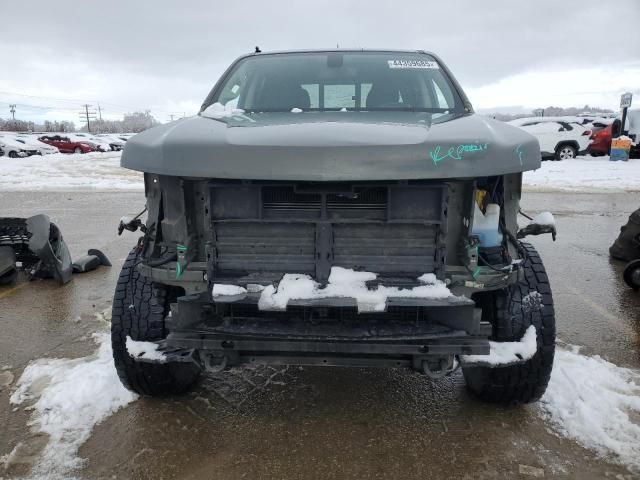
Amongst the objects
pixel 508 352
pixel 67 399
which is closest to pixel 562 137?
pixel 508 352

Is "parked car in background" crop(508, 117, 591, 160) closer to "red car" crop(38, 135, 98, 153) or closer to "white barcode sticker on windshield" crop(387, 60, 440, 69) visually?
"white barcode sticker on windshield" crop(387, 60, 440, 69)

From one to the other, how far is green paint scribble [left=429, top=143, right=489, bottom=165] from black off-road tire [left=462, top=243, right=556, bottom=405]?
2.69 ft

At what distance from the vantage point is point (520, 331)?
2.54 metres

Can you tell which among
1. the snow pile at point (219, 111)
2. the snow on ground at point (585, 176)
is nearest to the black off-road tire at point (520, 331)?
the snow pile at point (219, 111)

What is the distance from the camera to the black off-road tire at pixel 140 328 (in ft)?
8.85

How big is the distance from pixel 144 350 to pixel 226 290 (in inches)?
26.5

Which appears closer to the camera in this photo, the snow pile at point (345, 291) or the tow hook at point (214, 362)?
the snow pile at point (345, 291)

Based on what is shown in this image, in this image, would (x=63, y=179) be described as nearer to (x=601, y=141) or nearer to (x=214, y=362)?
(x=214, y=362)

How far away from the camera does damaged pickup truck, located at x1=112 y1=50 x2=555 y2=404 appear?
213 centimetres

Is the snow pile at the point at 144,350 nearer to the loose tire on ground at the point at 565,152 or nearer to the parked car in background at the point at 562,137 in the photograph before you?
the parked car in background at the point at 562,137

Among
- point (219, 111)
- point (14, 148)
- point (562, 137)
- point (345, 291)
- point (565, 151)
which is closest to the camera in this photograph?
point (345, 291)

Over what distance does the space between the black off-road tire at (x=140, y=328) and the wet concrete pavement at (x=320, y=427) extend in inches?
6.1

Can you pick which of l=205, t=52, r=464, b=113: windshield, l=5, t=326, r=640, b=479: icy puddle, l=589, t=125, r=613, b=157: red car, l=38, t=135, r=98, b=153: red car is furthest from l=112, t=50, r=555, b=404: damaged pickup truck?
l=38, t=135, r=98, b=153: red car

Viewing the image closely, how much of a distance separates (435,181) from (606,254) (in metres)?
5.14
